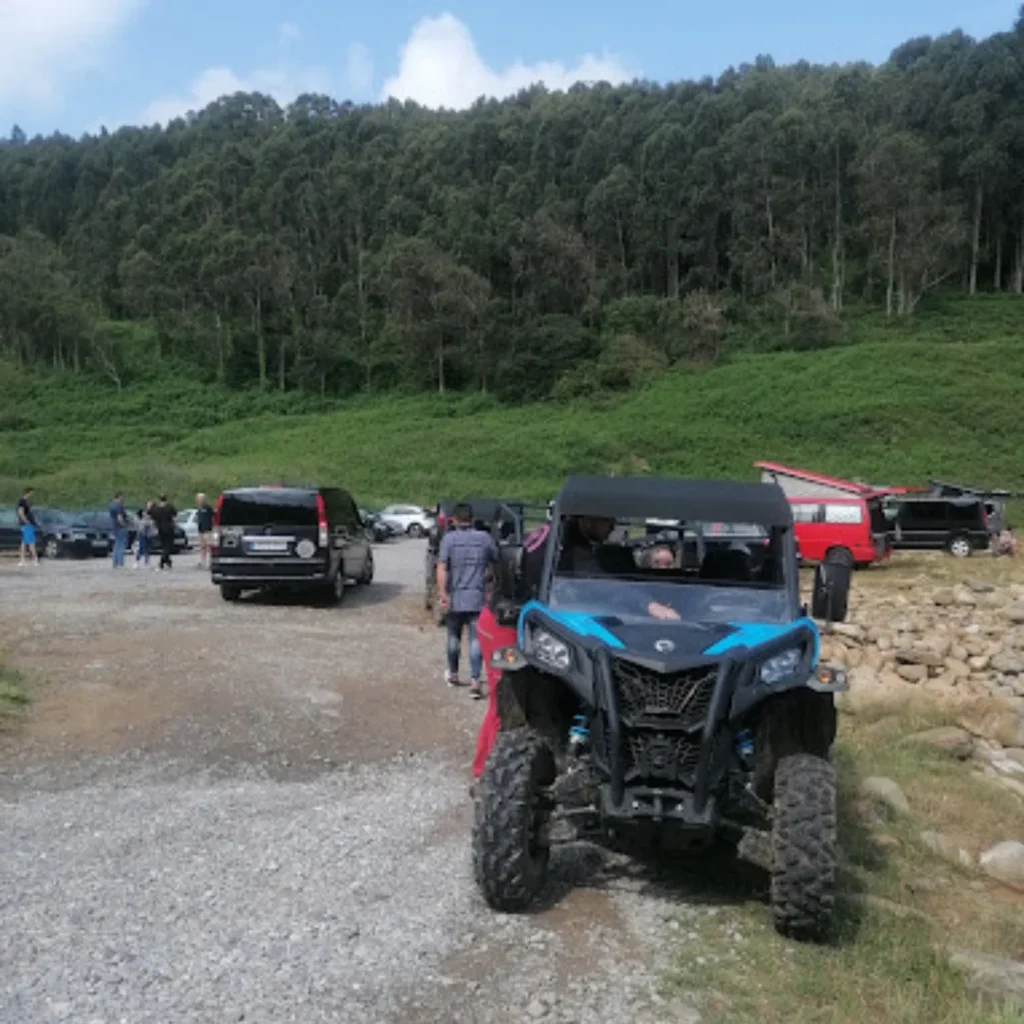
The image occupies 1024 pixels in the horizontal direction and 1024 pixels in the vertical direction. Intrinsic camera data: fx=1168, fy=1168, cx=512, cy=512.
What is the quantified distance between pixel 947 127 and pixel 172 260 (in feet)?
208

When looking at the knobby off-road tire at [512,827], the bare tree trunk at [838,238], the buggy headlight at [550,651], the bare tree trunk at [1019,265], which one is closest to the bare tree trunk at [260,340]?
the bare tree trunk at [838,238]

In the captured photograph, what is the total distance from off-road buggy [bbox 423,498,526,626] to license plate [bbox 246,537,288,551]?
7.25 feet

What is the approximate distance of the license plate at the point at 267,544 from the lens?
55.0 ft

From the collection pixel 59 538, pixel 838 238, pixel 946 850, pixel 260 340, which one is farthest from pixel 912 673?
pixel 260 340

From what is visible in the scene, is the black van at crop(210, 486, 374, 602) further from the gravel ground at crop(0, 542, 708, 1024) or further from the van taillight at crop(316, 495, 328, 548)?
the gravel ground at crop(0, 542, 708, 1024)

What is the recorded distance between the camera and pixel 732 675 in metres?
5.45

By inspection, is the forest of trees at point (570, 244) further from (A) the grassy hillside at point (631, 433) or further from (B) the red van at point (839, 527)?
(B) the red van at point (839, 527)

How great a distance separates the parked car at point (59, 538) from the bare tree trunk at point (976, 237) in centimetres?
6995

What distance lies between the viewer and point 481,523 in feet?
49.2

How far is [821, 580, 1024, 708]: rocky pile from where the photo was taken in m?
16.2

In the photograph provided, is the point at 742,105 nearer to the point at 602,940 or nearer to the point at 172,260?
the point at 172,260

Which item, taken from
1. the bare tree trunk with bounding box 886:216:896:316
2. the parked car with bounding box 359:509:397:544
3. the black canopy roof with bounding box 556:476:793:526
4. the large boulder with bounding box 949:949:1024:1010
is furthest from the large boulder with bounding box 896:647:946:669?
the bare tree trunk with bounding box 886:216:896:316


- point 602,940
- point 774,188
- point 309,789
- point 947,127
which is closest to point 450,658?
point 309,789

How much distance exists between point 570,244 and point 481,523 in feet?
247
